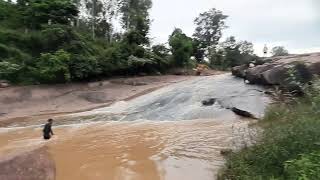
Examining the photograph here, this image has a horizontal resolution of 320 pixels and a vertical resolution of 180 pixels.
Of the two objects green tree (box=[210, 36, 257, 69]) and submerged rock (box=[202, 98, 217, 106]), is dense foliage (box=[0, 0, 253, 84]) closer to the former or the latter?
green tree (box=[210, 36, 257, 69])

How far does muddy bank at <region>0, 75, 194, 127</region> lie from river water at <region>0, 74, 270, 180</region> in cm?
214

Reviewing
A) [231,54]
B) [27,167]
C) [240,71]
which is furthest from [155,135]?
[231,54]

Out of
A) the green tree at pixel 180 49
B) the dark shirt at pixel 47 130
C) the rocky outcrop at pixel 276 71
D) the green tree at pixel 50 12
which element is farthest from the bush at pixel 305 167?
the green tree at pixel 50 12

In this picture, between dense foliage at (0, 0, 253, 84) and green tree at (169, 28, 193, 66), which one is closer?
dense foliage at (0, 0, 253, 84)

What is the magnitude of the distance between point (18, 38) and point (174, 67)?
38.6 ft

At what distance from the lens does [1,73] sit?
1144 inches

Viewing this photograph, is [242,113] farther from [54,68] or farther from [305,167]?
[54,68]

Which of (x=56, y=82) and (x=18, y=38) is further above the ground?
(x=18, y=38)

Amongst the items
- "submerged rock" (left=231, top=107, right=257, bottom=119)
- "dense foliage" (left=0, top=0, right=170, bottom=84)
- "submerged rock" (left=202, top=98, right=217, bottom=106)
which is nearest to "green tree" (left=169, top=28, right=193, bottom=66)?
"dense foliage" (left=0, top=0, right=170, bottom=84)

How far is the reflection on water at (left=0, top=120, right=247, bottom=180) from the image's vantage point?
34.7 ft

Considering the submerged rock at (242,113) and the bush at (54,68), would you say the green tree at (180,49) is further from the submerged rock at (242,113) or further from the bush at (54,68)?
the submerged rock at (242,113)

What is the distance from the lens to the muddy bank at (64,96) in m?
24.5

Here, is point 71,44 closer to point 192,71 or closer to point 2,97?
point 2,97

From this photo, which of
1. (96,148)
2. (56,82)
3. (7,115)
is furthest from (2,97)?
(96,148)
